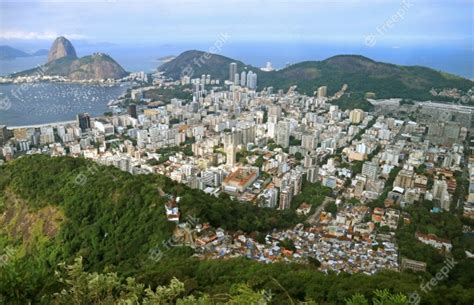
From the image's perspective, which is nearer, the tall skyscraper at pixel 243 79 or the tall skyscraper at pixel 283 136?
the tall skyscraper at pixel 283 136

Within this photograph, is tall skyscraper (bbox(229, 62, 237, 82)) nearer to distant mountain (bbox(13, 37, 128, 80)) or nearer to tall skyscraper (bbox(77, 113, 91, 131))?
distant mountain (bbox(13, 37, 128, 80))

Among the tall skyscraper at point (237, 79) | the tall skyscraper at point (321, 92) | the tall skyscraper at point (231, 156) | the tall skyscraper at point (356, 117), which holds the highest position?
the tall skyscraper at point (237, 79)

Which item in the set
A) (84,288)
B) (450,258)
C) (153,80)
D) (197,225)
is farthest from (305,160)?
(153,80)

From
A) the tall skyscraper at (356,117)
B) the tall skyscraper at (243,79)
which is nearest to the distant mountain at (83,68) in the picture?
the tall skyscraper at (243,79)

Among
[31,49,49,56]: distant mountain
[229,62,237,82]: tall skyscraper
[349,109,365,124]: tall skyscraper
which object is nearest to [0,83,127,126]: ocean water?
[229,62,237,82]: tall skyscraper

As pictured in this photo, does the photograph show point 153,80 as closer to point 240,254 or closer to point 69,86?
point 69,86

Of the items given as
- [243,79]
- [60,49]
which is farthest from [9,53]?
[243,79]

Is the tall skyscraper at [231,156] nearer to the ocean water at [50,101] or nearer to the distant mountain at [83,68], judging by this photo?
the ocean water at [50,101]
